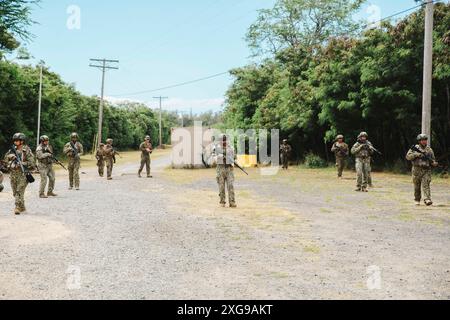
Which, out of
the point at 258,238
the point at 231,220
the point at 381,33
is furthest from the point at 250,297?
the point at 381,33

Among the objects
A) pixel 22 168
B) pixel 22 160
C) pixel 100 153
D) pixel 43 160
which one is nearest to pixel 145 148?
pixel 100 153

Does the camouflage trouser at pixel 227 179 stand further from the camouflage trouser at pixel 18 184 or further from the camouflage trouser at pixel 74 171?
the camouflage trouser at pixel 74 171

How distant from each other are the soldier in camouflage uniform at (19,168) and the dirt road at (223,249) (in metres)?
0.37

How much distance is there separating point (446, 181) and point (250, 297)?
57.8 feet

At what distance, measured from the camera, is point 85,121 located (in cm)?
5684

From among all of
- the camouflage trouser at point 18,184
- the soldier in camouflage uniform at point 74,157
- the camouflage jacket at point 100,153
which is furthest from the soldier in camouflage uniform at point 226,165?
the camouflage jacket at point 100,153

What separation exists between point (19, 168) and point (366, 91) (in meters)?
17.3

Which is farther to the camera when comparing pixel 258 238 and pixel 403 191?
pixel 403 191

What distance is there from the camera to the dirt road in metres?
5.65

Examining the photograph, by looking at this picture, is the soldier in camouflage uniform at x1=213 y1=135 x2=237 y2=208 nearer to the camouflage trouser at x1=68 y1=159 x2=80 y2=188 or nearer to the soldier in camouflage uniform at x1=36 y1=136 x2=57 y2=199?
the soldier in camouflage uniform at x1=36 y1=136 x2=57 y2=199

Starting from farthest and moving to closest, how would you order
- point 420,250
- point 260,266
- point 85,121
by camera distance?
point 85,121 < point 420,250 < point 260,266

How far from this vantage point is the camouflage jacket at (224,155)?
42.7 feet

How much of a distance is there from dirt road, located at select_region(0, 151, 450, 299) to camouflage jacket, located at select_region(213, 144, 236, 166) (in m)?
1.21
